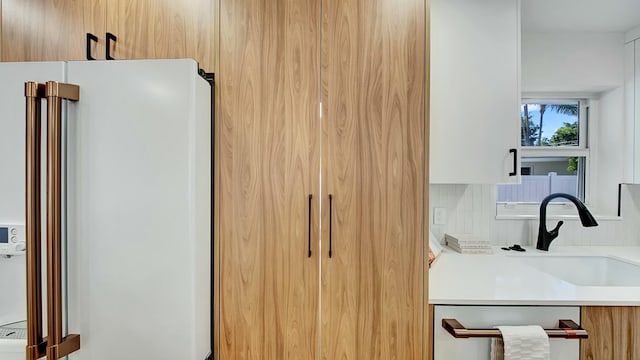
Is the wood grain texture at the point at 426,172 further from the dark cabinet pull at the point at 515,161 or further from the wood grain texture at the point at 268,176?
the dark cabinet pull at the point at 515,161

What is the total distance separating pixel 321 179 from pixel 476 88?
97 centimetres

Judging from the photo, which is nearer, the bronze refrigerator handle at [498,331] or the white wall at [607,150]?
the bronze refrigerator handle at [498,331]

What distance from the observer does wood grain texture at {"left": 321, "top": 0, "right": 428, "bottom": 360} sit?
1.35m

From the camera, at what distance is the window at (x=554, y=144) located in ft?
7.50

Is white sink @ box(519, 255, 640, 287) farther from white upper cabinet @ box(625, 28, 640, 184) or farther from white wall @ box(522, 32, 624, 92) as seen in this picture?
white wall @ box(522, 32, 624, 92)

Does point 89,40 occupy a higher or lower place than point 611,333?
higher

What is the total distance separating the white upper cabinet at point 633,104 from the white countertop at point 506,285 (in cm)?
49

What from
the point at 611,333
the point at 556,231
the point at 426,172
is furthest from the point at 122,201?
the point at 556,231

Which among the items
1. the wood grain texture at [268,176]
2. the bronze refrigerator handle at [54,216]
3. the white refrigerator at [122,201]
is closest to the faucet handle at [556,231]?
the wood grain texture at [268,176]

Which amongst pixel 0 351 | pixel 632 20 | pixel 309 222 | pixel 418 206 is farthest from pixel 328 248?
pixel 632 20

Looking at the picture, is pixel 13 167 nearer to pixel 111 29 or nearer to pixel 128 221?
pixel 128 221

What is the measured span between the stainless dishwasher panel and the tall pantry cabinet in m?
0.07

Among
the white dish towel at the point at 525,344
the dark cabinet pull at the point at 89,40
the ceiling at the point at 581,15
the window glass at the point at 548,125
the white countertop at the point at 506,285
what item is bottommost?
the white dish towel at the point at 525,344

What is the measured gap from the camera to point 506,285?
4.94 ft
